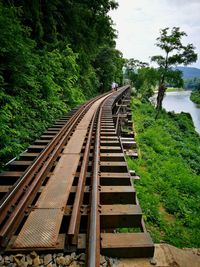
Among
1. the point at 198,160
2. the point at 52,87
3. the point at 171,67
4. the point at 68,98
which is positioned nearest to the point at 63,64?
the point at 68,98

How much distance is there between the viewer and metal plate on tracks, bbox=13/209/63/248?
2.61 metres

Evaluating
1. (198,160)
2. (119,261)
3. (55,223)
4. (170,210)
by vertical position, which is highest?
(55,223)

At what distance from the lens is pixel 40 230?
9.21 ft

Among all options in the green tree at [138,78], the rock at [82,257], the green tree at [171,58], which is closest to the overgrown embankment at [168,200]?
the rock at [82,257]

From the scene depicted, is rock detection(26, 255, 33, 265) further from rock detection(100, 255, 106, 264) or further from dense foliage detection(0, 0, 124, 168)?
dense foliage detection(0, 0, 124, 168)

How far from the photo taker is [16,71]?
877 cm

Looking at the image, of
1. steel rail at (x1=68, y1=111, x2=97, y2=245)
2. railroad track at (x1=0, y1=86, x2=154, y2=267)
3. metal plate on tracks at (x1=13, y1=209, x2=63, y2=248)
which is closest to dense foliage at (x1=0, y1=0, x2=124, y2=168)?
railroad track at (x1=0, y1=86, x2=154, y2=267)

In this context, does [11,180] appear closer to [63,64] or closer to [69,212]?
[69,212]

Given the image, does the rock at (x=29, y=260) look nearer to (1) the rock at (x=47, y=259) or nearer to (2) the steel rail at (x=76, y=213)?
(1) the rock at (x=47, y=259)

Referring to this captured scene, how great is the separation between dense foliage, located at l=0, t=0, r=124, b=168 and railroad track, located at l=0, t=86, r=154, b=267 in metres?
1.26

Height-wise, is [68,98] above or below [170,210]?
above

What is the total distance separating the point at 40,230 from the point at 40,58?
11.2 m

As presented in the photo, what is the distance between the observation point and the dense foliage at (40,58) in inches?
306

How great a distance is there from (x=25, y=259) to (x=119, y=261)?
3.00 feet
